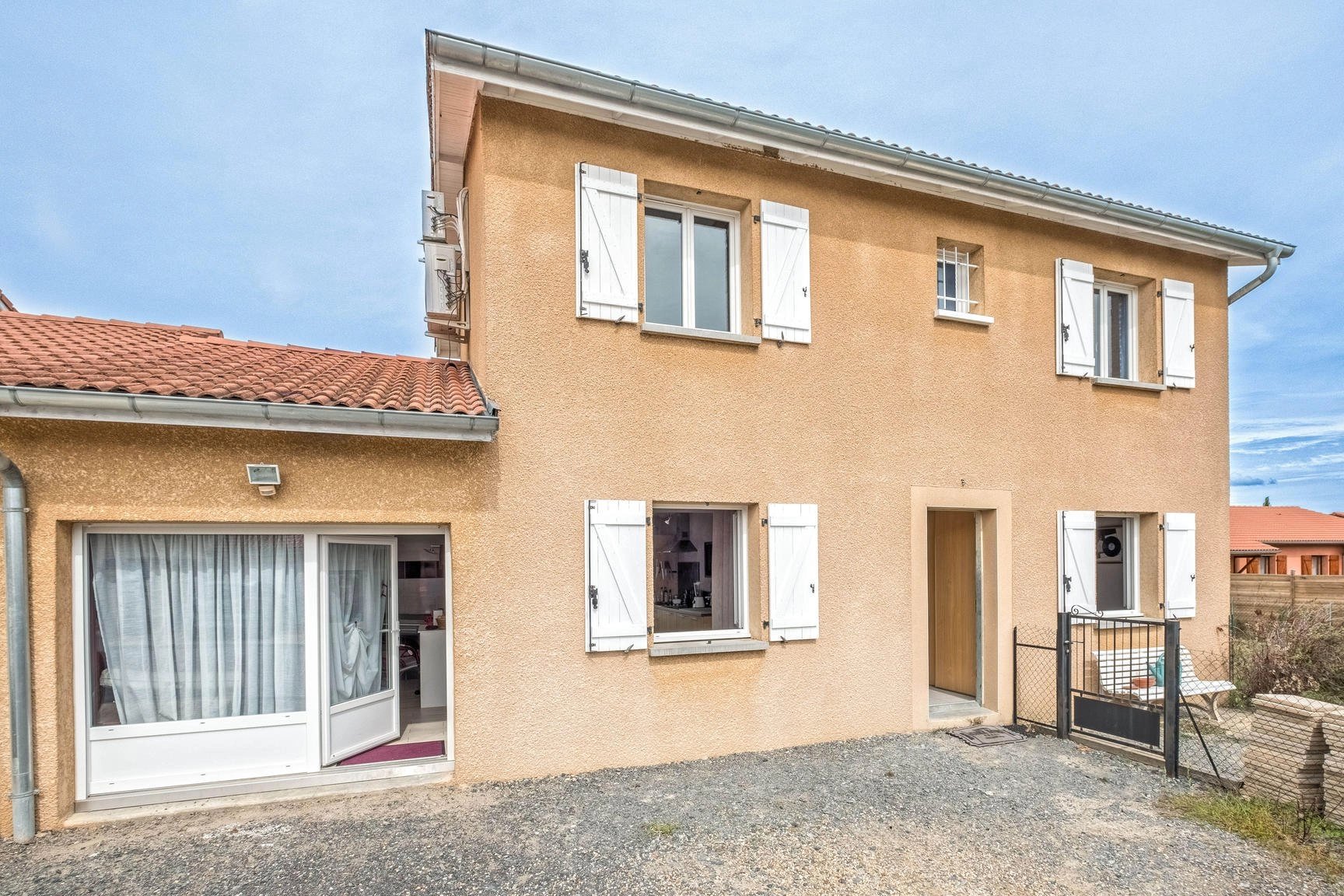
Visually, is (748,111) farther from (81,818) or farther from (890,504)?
(81,818)

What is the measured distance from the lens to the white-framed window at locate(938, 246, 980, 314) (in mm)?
7867

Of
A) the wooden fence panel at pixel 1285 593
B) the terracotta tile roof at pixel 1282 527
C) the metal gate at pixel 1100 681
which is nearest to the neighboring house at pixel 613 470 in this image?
the metal gate at pixel 1100 681

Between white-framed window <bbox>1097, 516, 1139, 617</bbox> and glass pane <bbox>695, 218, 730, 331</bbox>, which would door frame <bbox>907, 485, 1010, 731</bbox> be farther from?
glass pane <bbox>695, 218, 730, 331</bbox>

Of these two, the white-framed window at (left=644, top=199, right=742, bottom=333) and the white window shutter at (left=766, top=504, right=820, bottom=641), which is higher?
the white-framed window at (left=644, top=199, right=742, bottom=333)

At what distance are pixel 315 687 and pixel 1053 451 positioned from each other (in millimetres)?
8080

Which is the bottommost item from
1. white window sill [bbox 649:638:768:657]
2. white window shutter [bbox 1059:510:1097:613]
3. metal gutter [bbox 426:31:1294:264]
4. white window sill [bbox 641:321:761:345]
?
white window sill [bbox 649:638:768:657]

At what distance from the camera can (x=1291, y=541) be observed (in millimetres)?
18266

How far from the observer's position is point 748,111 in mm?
6250

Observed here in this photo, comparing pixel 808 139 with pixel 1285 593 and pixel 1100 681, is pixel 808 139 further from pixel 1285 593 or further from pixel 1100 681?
pixel 1285 593

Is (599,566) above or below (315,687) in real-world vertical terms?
above

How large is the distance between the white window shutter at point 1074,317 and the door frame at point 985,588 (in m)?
1.87

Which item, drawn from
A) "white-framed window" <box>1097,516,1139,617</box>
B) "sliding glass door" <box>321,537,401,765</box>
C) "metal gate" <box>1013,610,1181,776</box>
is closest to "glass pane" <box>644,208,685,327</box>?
"sliding glass door" <box>321,537,401,765</box>

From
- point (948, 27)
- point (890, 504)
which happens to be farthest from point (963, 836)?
point (948, 27)

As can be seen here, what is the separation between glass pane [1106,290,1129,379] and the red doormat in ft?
30.2
